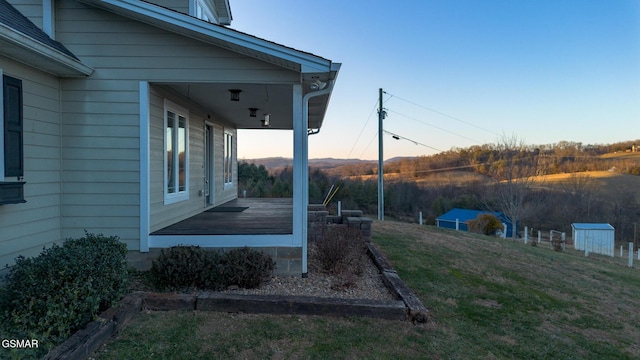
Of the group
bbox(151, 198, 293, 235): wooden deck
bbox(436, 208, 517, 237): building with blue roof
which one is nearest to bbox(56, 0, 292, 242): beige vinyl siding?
bbox(151, 198, 293, 235): wooden deck

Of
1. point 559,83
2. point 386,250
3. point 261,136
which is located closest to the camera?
point 386,250

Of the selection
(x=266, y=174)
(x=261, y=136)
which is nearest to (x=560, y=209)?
(x=266, y=174)

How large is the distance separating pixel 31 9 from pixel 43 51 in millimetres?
1369

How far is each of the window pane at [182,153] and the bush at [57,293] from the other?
2.88 m

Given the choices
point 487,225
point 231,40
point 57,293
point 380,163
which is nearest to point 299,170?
point 231,40

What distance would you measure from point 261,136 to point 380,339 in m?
14.3

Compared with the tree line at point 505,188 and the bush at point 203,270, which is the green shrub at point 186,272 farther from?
the tree line at point 505,188

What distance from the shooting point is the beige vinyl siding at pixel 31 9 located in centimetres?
437

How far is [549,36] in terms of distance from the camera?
17.2 metres

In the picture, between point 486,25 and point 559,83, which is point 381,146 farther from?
point 559,83

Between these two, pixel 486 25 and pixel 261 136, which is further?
pixel 261 136

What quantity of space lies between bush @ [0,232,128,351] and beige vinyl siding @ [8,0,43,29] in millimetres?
3174

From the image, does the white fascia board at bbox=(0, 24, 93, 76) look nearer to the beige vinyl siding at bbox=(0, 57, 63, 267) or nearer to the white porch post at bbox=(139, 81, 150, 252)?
the beige vinyl siding at bbox=(0, 57, 63, 267)

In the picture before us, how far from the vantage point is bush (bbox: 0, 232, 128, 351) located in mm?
2645
